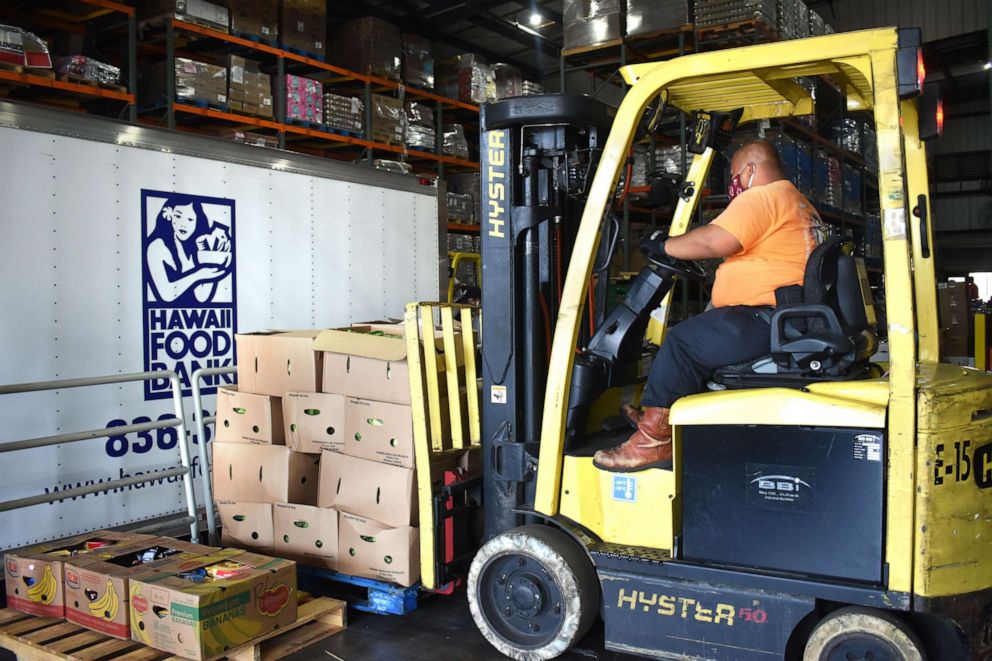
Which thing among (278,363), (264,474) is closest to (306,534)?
(264,474)

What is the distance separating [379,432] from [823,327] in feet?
7.60

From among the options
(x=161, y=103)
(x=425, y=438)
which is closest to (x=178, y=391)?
(x=425, y=438)

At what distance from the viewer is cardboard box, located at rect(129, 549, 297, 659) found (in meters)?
3.63

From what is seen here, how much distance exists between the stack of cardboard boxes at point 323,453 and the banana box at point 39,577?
895 mm

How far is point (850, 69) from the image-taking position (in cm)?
324

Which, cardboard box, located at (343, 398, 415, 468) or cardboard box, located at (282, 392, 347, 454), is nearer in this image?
cardboard box, located at (343, 398, 415, 468)

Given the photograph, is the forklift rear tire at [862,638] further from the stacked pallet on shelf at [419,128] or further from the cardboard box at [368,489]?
the stacked pallet on shelf at [419,128]

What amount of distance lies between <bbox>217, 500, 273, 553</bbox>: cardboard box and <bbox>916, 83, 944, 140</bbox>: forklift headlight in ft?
12.6

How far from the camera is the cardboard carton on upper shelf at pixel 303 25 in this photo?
1059 centimetres

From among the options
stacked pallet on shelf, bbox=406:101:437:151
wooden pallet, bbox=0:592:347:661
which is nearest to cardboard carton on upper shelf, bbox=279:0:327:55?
stacked pallet on shelf, bbox=406:101:437:151

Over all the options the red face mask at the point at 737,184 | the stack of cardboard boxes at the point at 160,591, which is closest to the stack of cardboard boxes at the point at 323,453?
the stack of cardboard boxes at the point at 160,591

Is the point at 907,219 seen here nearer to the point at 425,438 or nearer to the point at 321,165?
the point at 425,438

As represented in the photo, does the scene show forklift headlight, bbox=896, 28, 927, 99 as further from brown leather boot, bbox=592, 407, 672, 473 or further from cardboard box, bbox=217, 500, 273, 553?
cardboard box, bbox=217, 500, 273, 553

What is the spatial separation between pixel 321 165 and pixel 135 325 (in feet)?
6.85
